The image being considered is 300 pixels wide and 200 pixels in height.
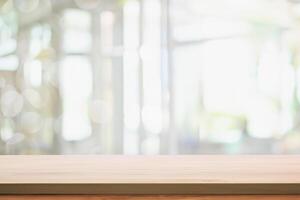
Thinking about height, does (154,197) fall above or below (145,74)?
below

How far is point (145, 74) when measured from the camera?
3.01ft

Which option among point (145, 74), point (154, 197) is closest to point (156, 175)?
point (154, 197)

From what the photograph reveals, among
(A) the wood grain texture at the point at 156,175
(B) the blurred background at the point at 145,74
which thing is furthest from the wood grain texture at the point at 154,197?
(B) the blurred background at the point at 145,74

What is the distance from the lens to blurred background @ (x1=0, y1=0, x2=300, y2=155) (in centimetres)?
90

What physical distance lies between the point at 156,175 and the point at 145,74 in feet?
0.88

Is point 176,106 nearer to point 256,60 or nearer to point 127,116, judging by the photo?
point 127,116

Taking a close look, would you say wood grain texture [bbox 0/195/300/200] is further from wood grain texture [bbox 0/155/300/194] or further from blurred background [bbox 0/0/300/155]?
blurred background [bbox 0/0/300/155]

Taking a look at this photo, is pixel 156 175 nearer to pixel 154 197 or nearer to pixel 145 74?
pixel 154 197

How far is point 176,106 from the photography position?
0.90 metres

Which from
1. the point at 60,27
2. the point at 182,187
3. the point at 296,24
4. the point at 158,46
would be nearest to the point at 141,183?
the point at 182,187

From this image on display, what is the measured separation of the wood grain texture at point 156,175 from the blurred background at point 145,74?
0.06 meters

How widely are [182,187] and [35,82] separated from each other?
1.55 ft

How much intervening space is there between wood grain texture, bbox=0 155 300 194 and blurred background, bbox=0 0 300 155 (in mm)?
56

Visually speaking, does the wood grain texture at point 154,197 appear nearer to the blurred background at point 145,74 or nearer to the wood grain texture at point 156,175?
the wood grain texture at point 156,175
